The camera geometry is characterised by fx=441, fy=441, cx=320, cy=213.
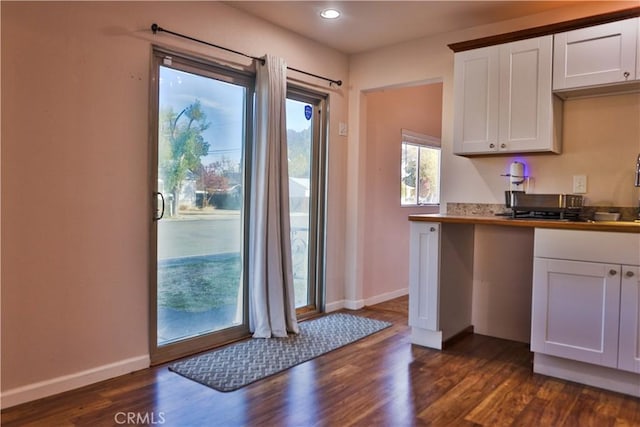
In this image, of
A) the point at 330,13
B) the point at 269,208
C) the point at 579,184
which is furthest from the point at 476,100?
the point at 269,208

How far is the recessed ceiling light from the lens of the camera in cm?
321

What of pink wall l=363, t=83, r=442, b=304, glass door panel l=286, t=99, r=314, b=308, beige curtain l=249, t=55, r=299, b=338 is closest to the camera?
beige curtain l=249, t=55, r=299, b=338

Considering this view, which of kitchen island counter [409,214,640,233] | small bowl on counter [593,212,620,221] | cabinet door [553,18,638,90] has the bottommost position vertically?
kitchen island counter [409,214,640,233]

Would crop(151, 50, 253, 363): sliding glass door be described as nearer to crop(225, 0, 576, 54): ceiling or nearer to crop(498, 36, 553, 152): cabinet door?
crop(225, 0, 576, 54): ceiling

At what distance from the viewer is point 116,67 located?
8.23 feet

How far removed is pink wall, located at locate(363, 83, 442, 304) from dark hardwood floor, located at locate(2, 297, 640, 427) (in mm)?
1694

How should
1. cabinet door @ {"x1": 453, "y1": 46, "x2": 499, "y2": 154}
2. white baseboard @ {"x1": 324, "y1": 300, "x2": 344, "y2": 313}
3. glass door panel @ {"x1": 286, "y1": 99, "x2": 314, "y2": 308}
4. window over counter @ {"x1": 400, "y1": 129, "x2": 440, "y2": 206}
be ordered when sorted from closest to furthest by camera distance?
cabinet door @ {"x1": 453, "y1": 46, "x2": 499, "y2": 154} < glass door panel @ {"x1": 286, "y1": 99, "x2": 314, "y2": 308} < white baseboard @ {"x1": 324, "y1": 300, "x2": 344, "y2": 313} < window over counter @ {"x1": 400, "y1": 129, "x2": 440, "y2": 206}

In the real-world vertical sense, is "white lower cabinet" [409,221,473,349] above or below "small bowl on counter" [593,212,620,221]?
below

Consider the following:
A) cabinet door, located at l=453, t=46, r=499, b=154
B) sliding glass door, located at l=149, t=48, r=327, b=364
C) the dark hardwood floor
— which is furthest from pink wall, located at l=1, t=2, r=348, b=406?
cabinet door, located at l=453, t=46, r=499, b=154

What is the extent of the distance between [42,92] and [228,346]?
1911 millimetres

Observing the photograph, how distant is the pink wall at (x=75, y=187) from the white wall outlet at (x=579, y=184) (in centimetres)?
272

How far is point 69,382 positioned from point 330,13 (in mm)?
2902

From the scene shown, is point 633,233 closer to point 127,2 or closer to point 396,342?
point 396,342

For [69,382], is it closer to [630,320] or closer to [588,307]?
[588,307]
